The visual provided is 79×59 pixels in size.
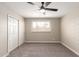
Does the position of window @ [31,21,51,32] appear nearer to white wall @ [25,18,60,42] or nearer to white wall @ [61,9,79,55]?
white wall @ [25,18,60,42]

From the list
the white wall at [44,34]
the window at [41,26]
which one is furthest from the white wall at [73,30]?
the window at [41,26]

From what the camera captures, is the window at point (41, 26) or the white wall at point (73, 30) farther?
the window at point (41, 26)

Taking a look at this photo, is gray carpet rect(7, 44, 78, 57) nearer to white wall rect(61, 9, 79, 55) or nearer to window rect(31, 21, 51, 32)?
white wall rect(61, 9, 79, 55)

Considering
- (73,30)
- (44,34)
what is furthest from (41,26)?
(73,30)

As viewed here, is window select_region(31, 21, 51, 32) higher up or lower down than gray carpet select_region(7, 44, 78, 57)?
higher up

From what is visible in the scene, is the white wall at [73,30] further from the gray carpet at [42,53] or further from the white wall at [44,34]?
the white wall at [44,34]

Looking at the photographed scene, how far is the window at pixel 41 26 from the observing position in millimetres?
7273

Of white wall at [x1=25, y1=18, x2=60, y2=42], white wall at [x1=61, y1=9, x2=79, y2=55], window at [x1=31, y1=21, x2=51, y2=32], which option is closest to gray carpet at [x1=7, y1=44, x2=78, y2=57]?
white wall at [x1=61, y1=9, x2=79, y2=55]

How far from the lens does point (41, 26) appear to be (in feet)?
24.1

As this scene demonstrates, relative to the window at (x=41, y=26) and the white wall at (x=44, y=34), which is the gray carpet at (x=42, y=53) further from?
the window at (x=41, y=26)

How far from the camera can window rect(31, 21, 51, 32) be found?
7273 mm

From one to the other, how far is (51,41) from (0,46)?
184 inches

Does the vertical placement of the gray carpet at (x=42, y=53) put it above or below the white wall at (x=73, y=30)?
below

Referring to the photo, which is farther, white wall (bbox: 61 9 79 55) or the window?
the window
